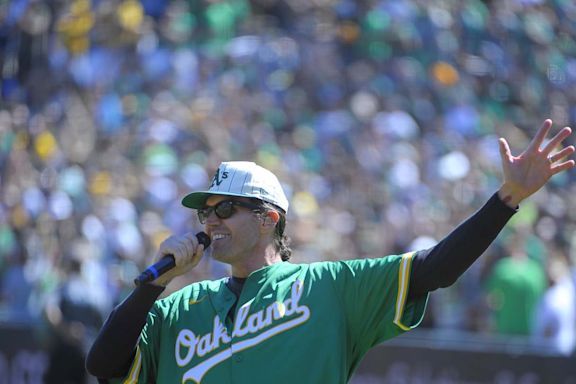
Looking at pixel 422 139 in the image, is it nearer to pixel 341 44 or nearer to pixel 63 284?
pixel 341 44

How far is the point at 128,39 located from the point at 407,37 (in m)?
3.73

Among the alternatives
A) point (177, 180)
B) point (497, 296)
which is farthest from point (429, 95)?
point (497, 296)

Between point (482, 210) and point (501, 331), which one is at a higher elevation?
point (482, 210)

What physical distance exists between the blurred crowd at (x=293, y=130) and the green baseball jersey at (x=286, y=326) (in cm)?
538

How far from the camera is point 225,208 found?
441cm

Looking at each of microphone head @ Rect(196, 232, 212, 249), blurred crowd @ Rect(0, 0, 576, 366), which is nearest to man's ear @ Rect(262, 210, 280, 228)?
microphone head @ Rect(196, 232, 212, 249)

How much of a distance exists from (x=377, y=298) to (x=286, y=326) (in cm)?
35

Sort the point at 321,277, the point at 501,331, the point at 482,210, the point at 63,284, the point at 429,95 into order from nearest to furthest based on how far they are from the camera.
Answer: the point at 482,210
the point at 321,277
the point at 501,331
the point at 63,284
the point at 429,95

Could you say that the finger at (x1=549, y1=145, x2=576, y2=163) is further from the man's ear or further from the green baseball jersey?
the man's ear

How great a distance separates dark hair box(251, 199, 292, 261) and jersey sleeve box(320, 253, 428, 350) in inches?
14.0

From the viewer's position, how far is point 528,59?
14.6m

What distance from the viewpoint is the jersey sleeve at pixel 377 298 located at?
416 centimetres

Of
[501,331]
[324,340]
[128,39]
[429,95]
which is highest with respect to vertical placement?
[128,39]

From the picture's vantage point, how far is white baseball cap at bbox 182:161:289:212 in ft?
14.5
